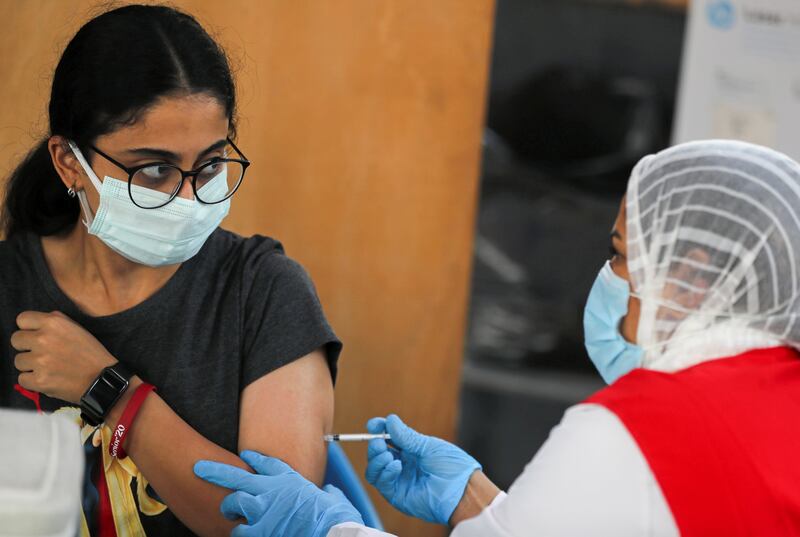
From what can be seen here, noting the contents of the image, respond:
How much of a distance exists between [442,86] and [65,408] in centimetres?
119

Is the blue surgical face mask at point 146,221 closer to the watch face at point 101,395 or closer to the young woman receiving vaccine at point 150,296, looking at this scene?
the young woman receiving vaccine at point 150,296

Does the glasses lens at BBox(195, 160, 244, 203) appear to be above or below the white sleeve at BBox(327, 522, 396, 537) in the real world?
above

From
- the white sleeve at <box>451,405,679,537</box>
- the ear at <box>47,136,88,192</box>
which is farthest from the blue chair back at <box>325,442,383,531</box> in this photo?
the ear at <box>47,136,88,192</box>

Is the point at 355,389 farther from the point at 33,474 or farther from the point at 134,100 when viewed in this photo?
the point at 33,474

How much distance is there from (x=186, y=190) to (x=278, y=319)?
0.93 feet

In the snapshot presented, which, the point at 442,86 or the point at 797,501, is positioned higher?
the point at 442,86

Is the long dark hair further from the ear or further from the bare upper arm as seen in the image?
the bare upper arm

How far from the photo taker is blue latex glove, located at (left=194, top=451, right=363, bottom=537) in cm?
154

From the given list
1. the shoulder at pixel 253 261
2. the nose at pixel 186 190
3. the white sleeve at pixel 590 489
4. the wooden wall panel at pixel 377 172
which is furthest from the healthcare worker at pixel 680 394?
the wooden wall panel at pixel 377 172

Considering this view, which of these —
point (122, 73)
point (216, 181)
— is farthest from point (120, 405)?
point (122, 73)

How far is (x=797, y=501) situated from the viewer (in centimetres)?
127

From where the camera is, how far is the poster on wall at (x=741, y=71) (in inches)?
138

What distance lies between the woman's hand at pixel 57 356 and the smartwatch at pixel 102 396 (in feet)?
0.05

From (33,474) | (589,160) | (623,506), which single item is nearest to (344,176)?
(623,506)
